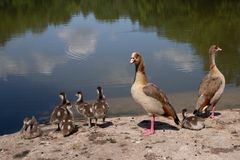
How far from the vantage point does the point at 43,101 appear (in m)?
22.9

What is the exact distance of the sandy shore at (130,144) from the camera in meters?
12.9

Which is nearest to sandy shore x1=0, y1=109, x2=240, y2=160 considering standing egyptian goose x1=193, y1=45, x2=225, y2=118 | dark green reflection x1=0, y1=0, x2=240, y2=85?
standing egyptian goose x1=193, y1=45, x2=225, y2=118

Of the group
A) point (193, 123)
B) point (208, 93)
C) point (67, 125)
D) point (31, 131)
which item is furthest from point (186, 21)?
point (31, 131)

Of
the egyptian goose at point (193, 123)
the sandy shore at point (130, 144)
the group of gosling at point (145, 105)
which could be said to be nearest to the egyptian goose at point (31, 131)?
the group of gosling at point (145, 105)

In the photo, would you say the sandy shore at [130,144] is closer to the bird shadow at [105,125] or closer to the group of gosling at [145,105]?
the bird shadow at [105,125]

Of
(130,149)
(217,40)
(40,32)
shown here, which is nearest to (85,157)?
(130,149)

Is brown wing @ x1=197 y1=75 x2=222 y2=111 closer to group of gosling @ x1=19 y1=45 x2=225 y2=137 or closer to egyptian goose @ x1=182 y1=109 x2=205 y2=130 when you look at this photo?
group of gosling @ x1=19 y1=45 x2=225 y2=137

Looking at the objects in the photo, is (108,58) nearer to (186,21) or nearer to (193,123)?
(193,123)

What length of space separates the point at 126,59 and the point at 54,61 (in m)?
5.05

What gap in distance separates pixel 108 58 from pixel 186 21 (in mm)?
22720

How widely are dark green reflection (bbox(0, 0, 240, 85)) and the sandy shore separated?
11.2 m

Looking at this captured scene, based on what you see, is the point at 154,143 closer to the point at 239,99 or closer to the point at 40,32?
the point at 239,99

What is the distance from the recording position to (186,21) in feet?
179

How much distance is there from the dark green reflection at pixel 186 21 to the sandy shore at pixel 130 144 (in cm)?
1118
